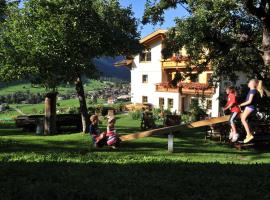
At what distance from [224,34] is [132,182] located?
1806cm

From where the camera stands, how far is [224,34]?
25797mm

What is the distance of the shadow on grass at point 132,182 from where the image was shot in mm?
8062

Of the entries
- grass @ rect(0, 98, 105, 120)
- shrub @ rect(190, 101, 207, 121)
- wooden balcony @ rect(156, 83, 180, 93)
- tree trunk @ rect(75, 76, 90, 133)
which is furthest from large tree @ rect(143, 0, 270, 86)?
grass @ rect(0, 98, 105, 120)

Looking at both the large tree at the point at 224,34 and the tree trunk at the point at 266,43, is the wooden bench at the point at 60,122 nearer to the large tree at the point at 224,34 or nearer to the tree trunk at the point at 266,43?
the large tree at the point at 224,34

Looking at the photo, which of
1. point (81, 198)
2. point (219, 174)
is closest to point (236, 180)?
point (219, 174)

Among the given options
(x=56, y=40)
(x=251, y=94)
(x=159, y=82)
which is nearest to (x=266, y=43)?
(x=56, y=40)

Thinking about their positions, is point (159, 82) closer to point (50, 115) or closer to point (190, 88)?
point (190, 88)

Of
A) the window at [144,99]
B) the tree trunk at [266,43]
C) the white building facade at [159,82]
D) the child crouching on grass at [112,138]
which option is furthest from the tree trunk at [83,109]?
the window at [144,99]

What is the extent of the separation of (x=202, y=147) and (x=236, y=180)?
14.4 meters

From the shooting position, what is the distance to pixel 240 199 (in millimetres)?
8016

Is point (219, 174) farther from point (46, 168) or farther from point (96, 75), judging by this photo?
point (96, 75)

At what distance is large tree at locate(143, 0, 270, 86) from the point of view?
80.0ft

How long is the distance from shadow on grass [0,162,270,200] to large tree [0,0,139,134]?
1715cm

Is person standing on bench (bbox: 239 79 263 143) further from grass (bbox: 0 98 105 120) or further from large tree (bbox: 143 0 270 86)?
grass (bbox: 0 98 105 120)
